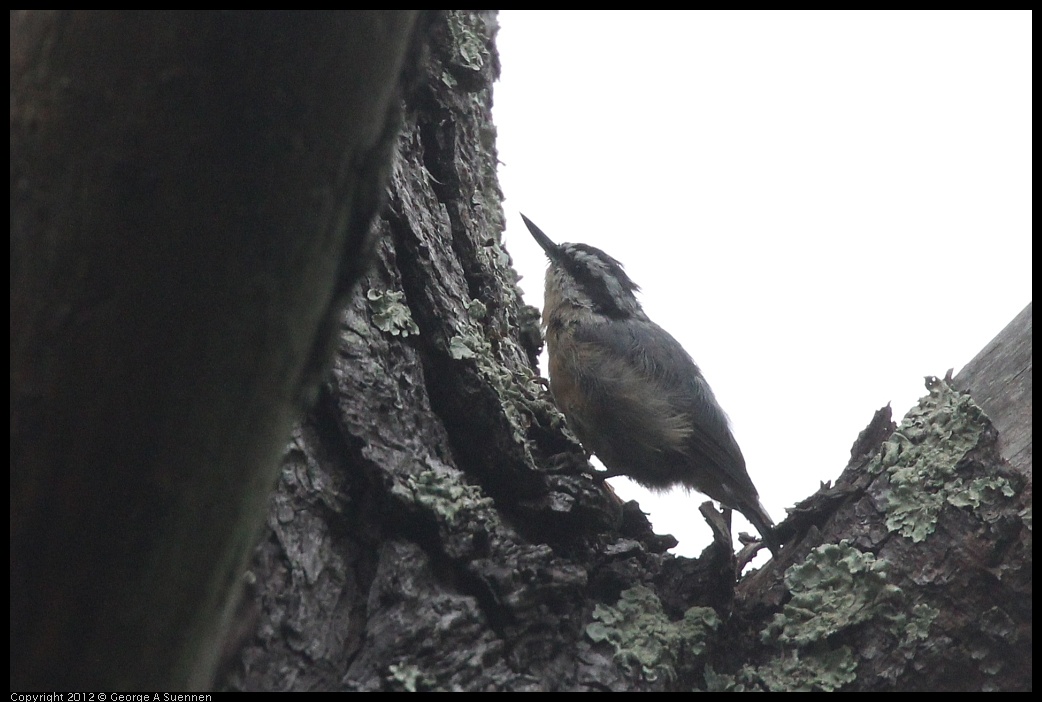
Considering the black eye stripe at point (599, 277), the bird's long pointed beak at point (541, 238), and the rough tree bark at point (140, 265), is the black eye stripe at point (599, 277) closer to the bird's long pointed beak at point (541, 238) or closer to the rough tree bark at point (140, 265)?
the bird's long pointed beak at point (541, 238)

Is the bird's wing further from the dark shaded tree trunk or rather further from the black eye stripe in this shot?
the dark shaded tree trunk

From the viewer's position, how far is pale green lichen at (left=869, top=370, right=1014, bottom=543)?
2.12m

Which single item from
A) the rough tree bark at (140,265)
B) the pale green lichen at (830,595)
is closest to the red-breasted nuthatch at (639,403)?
the pale green lichen at (830,595)

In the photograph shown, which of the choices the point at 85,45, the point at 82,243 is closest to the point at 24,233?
→ the point at 82,243

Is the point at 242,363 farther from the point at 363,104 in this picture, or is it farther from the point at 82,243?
the point at 363,104

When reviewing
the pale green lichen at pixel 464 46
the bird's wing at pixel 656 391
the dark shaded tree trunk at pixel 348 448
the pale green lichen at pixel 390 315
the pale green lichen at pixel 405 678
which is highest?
the pale green lichen at pixel 464 46

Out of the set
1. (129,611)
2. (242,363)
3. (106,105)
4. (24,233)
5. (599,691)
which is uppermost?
(106,105)

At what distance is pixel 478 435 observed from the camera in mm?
2246

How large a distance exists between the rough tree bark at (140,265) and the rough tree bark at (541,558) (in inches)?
29.5

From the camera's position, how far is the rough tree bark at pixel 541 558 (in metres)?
1.80

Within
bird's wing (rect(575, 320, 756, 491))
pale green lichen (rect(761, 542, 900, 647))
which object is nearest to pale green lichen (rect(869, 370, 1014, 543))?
pale green lichen (rect(761, 542, 900, 647))

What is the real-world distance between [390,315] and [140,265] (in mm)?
1367

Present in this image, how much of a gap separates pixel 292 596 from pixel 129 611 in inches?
34.6

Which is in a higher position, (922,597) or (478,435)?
(478,435)
